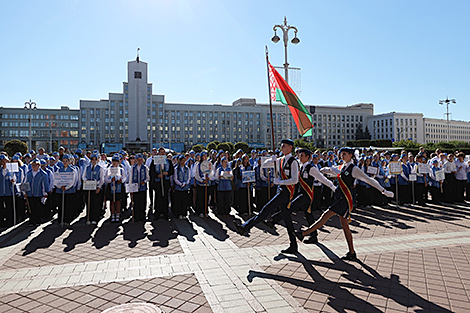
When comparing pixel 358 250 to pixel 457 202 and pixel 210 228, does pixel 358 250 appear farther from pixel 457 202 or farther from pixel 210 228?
pixel 457 202

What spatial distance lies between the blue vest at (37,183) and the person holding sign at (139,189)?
229cm

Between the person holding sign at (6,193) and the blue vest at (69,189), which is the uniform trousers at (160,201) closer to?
the blue vest at (69,189)

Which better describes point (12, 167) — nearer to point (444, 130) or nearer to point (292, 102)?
point (292, 102)

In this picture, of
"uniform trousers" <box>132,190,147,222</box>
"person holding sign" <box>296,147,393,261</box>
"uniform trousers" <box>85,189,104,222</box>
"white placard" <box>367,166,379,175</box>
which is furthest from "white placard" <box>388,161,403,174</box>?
"uniform trousers" <box>85,189,104,222</box>

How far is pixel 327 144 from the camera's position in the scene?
138 metres

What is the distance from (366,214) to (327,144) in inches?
5203

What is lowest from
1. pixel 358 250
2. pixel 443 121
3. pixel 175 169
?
pixel 358 250

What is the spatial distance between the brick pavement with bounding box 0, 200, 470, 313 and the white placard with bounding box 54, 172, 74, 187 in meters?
1.18

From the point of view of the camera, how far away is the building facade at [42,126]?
105375mm

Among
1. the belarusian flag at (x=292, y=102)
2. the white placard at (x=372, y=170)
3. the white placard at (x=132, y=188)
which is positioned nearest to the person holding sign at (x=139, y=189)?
the white placard at (x=132, y=188)

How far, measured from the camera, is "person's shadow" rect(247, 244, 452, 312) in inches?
167

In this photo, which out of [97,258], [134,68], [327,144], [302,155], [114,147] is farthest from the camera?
[327,144]

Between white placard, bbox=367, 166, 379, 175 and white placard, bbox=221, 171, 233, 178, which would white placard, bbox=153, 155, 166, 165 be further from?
white placard, bbox=367, 166, 379, 175

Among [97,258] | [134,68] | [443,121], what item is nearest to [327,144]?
[443,121]
